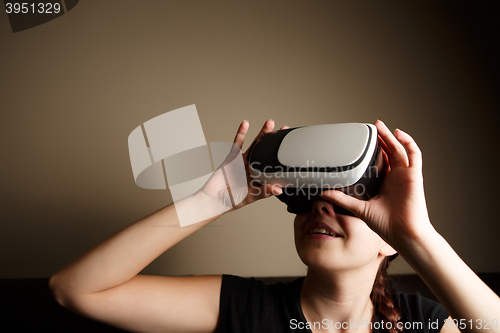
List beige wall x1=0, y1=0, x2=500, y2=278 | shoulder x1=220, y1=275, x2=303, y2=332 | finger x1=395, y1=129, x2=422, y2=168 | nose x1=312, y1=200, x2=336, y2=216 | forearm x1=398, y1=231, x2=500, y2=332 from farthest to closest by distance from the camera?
beige wall x1=0, y1=0, x2=500, y2=278 < shoulder x1=220, y1=275, x2=303, y2=332 < nose x1=312, y1=200, x2=336, y2=216 < finger x1=395, y1=129, x2=422, y2=168 < forearm x1=398, y1=231, x2=500, y2=332

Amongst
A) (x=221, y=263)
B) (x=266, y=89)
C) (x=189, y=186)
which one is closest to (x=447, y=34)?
(x=266, y=89)

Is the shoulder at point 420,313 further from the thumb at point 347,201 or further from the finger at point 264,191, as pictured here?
the finger at point 264,191

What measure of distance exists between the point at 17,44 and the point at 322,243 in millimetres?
1235

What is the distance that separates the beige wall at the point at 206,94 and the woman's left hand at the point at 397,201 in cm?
56

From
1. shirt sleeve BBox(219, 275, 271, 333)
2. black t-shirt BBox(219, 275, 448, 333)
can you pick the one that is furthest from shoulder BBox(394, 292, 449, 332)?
shirt sleeve BBox(219, 275, 271, 333)

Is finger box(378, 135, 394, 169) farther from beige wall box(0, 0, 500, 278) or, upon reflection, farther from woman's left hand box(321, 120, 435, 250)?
beige wall box(0, 0, 500, 278)

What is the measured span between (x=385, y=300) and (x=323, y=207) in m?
0.38

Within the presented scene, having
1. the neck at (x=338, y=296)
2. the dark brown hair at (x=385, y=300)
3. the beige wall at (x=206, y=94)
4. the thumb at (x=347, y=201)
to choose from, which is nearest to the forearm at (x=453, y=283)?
the thumb at (x=347, y=201)

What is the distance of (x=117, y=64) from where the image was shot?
1253 millimetres

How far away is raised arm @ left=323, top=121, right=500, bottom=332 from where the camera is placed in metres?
0.59

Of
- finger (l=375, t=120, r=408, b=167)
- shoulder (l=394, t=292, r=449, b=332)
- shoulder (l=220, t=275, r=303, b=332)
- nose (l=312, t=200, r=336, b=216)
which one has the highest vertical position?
finger (l=375, t=120, r=408, b=167)

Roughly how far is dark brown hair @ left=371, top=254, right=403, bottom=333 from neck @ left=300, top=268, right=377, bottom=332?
43mm

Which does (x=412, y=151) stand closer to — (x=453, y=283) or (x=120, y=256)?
(x=453, y=283)

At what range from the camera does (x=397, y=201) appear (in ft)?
2.27
